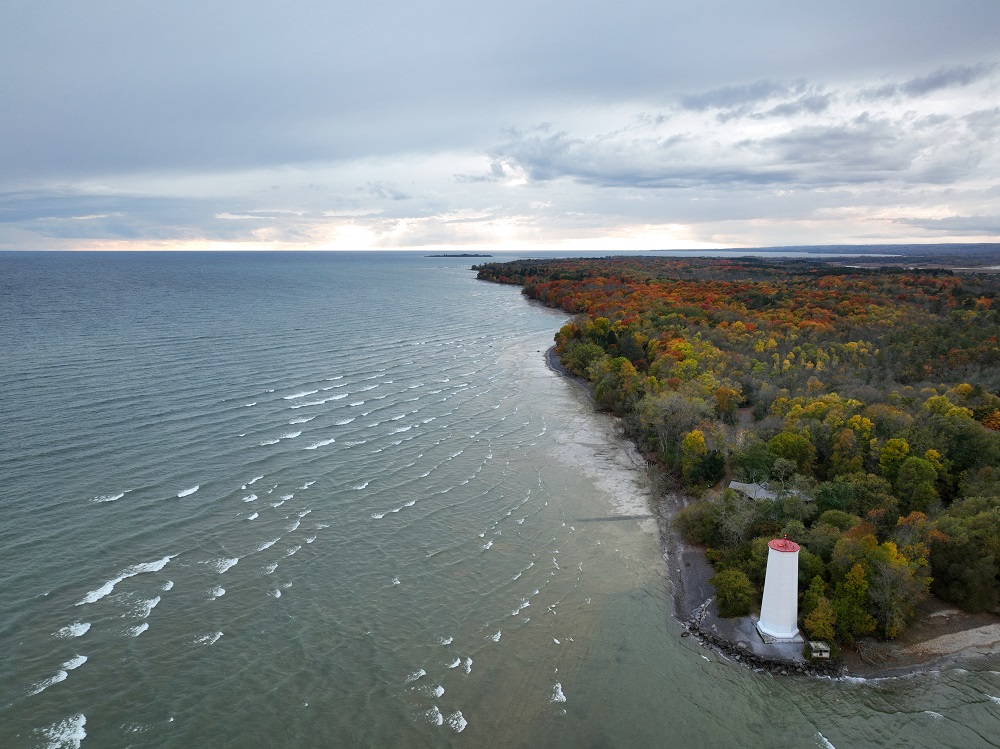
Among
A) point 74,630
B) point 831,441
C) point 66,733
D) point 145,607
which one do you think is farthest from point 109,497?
point 831,441

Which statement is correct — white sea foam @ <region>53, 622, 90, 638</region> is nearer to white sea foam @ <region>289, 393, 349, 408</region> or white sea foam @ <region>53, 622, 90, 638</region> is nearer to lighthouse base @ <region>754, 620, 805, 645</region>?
lighthouse base @ <region>754, 620, 805, 645</region>

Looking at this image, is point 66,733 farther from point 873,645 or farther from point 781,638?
point 873,645

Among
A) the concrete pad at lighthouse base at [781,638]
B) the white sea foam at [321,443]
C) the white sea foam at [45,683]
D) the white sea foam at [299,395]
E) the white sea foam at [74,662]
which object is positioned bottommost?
the concrete pad at lighthouse base at [781,638]

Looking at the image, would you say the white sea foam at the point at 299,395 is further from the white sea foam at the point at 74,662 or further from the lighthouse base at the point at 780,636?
the lighthouse base at the point at 780,636

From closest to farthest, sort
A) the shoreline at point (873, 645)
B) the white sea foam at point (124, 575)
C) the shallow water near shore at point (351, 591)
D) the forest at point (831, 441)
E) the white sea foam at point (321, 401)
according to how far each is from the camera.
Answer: the shallow water near shore at point (351, 591) < the shoreline at point (873, 645) < the white sea foam at point (124, 575) < the forest at point (831, 441) < the white sea foam at point (321, 401)

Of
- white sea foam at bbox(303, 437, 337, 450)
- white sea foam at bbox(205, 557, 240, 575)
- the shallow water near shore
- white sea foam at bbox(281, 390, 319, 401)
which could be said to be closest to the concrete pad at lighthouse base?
the shallow water near shore

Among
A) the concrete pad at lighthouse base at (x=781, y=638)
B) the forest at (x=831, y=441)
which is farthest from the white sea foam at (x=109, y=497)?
the concrete pad at lighthouse base at (x=781, y=638)

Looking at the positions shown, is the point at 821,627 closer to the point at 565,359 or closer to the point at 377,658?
the point at 377,658
